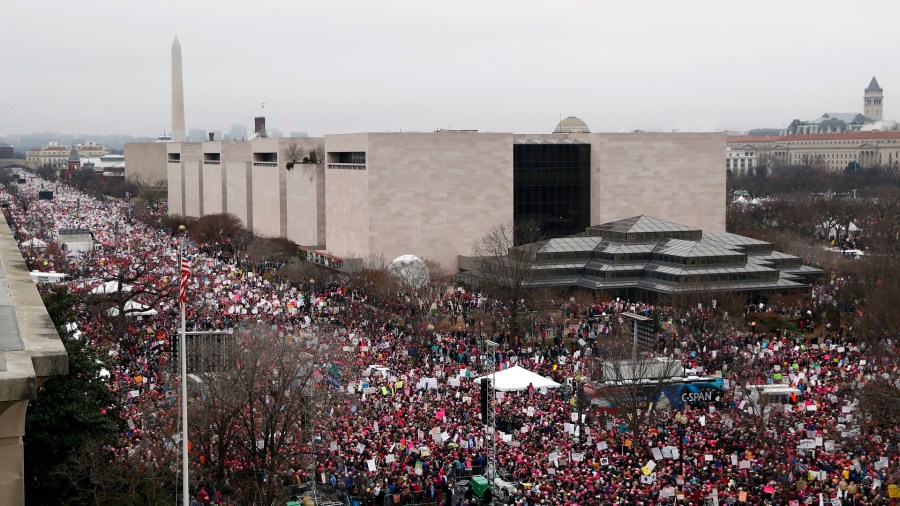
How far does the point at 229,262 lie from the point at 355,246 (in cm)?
922

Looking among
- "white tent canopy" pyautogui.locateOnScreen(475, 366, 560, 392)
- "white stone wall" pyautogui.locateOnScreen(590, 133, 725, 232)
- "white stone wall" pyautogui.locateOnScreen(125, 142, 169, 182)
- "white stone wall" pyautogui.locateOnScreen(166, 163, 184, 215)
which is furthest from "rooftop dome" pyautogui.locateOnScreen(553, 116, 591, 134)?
"white stone wall" pyautogui.locateOnScreen(125, 142, 169, 182)

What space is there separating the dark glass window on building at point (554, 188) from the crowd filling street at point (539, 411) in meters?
21.2

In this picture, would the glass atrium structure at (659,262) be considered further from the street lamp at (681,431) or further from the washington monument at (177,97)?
the washington monument at (177,97)

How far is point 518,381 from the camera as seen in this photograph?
35500 mm

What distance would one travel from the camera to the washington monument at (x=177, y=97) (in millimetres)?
152875

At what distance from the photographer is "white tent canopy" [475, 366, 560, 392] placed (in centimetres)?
3512

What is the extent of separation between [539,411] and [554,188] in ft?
148

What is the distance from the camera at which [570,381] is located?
123ft

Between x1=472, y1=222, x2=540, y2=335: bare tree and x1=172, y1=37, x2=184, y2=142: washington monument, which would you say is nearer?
x1=472, y1=222, x2=540, y2=335: bare tree

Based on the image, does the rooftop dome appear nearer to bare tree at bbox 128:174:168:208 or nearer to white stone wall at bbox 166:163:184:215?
white stone wall at bbox 166:163:184:215

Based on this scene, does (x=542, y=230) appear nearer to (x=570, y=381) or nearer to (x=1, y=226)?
(x=570, y=381)

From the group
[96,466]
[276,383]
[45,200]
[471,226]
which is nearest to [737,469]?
[276,383]

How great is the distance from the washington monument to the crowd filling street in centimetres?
10118

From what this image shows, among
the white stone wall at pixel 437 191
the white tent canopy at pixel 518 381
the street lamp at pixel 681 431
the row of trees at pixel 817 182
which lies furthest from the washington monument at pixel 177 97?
the street lamp at pixel 681 431
